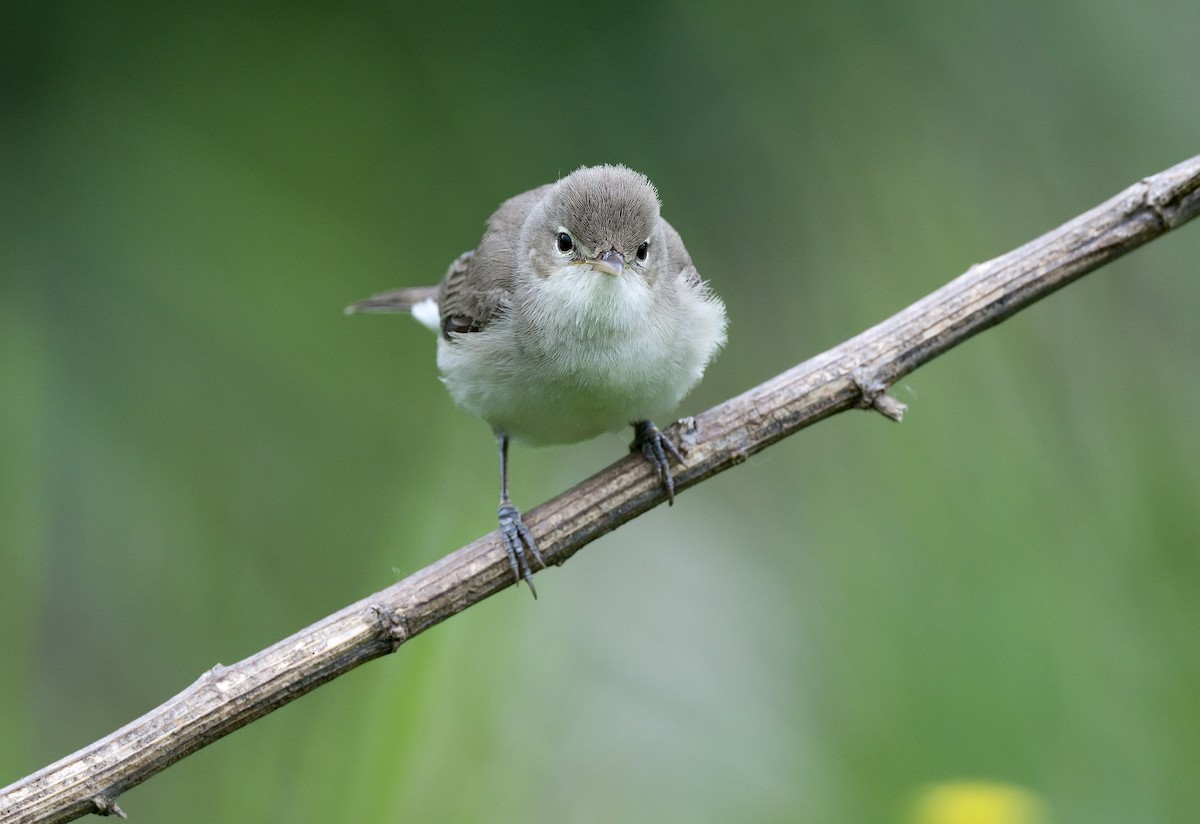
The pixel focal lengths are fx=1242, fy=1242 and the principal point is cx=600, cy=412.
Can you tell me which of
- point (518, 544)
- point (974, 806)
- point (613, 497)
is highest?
point (613, 497)

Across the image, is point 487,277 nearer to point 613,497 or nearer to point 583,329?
point 583,329

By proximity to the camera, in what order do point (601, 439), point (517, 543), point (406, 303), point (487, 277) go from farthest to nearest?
1. point (601, 439)
2. point (406, 303)
3. point (487, 277)
4. point (517, 543)

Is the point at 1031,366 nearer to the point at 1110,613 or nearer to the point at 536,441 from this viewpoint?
the point at 1110,613

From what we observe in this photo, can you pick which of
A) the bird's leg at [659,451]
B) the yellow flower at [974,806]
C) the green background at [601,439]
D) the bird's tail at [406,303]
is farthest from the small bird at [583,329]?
the yellow flower at [974,806]

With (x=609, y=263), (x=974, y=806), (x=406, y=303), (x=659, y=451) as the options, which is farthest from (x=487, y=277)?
(x=974, y=806)

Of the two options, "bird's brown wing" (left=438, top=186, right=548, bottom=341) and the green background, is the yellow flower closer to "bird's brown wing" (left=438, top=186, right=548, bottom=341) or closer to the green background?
the green background

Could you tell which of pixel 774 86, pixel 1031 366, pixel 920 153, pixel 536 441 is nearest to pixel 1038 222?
pixel 920 153
